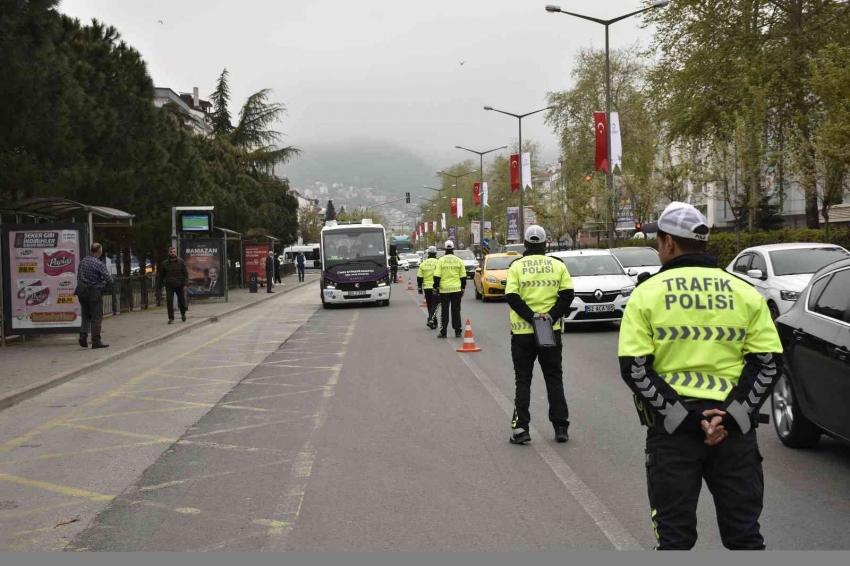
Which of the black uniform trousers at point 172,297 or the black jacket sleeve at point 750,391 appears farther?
the black uniform trousers at point 172,297

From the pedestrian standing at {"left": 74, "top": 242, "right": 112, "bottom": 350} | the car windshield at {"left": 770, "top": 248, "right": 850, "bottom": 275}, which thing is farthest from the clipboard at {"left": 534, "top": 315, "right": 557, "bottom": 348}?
the pedestrian standing at {"left": 74, "top": 242, "right": 112, "bottom": 350}

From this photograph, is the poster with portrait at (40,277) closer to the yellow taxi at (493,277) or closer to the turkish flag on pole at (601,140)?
the yellow taxi at (493,277)

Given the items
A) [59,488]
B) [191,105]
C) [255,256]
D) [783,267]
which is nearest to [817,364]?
[59,488]

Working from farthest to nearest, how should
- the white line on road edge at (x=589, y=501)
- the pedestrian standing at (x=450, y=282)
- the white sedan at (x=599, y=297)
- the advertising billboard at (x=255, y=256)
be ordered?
1. the advertising billboard at (x=255, y=256)
2. the white sedan at (x=599, y=297)
3. the pedestrian standing at (x=450, y=282)
4. the white line on road edge at (x=589, y=501)

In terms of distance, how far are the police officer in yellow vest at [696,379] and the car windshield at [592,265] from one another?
1570 centimetres

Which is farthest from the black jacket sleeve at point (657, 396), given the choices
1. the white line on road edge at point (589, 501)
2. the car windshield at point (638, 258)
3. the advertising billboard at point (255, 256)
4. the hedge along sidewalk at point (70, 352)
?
the advertising billboard at point (255, 256)

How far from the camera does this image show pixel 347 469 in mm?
6953

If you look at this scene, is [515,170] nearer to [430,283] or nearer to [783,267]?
[430,283]

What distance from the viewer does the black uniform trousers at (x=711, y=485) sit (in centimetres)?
353

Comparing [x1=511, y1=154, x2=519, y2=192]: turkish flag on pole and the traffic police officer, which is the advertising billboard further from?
the traffic police officer

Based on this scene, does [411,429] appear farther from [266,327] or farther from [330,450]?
[266,327]

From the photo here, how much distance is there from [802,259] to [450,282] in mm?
6194

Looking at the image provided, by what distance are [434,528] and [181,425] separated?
176 inches

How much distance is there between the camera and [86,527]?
5.52 meters
